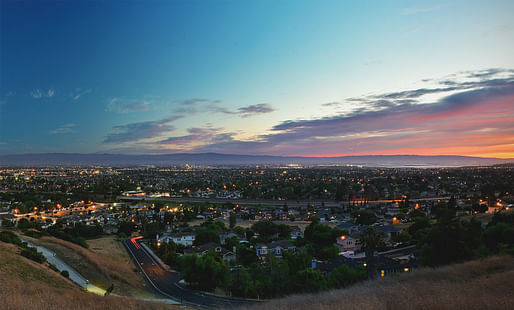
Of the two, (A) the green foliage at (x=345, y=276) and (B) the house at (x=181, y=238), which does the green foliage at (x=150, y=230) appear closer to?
(B) the house at (x=181, y=238)

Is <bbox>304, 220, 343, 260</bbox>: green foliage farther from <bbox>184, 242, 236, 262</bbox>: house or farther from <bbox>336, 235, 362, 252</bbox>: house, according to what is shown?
<bbox>184, 242, 236, 262</bbox>: house

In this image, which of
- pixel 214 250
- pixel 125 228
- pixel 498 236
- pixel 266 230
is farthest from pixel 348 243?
pixel 125 228

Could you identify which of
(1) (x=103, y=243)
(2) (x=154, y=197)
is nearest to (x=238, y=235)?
(1) (x=103, y=243)

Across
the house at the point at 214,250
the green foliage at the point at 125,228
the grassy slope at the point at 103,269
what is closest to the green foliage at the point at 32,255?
the grassy slope at the point at 103,269

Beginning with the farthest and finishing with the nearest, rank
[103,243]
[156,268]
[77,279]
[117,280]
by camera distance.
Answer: [103,243], [156,268], [117,280], [77,279]

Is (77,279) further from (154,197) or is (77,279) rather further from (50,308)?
(154,197)

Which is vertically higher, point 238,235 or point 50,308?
point 50,308

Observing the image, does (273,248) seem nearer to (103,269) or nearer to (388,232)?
(388,232)
